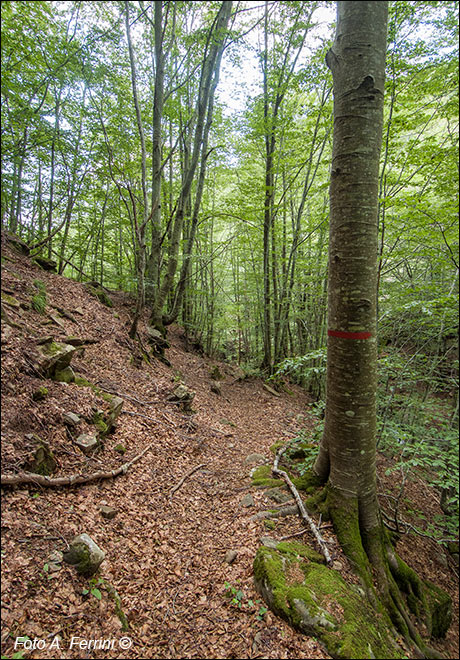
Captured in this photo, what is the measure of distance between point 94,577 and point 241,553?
138cm

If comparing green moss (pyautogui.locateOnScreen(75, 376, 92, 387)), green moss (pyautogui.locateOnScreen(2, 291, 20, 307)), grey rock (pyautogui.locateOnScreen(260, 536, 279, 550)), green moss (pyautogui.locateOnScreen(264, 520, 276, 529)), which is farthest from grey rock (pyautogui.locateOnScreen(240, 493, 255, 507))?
green moss (pyautogui.locateOnScreen(2, 291, 20, 307))

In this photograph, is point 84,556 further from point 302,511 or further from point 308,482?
point 308,482

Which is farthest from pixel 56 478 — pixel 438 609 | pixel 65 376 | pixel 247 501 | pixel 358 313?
pixel 438 609

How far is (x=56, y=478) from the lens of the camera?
115 inches

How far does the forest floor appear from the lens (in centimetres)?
204

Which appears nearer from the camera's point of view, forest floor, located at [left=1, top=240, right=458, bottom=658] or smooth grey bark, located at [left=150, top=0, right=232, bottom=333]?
forest floor, located at [left=1, top=240, right=458, bottom=658]

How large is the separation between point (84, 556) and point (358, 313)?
10.5ft

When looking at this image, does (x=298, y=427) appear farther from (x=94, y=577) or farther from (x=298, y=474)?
(x=94, y=577)

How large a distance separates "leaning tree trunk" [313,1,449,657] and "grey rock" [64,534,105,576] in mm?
2329

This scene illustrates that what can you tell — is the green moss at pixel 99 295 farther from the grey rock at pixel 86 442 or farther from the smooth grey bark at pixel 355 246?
the smooth grey bark at pixel 355 246

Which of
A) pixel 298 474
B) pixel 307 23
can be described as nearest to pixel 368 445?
pixel 298 474

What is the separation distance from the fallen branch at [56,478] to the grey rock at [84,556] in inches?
26.3

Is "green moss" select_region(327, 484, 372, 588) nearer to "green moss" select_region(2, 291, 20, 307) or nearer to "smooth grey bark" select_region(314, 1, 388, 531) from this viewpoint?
"smooth grey bark" select_region(314, 1, 388, 531)

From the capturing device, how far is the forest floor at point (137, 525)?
2037 millimetres
